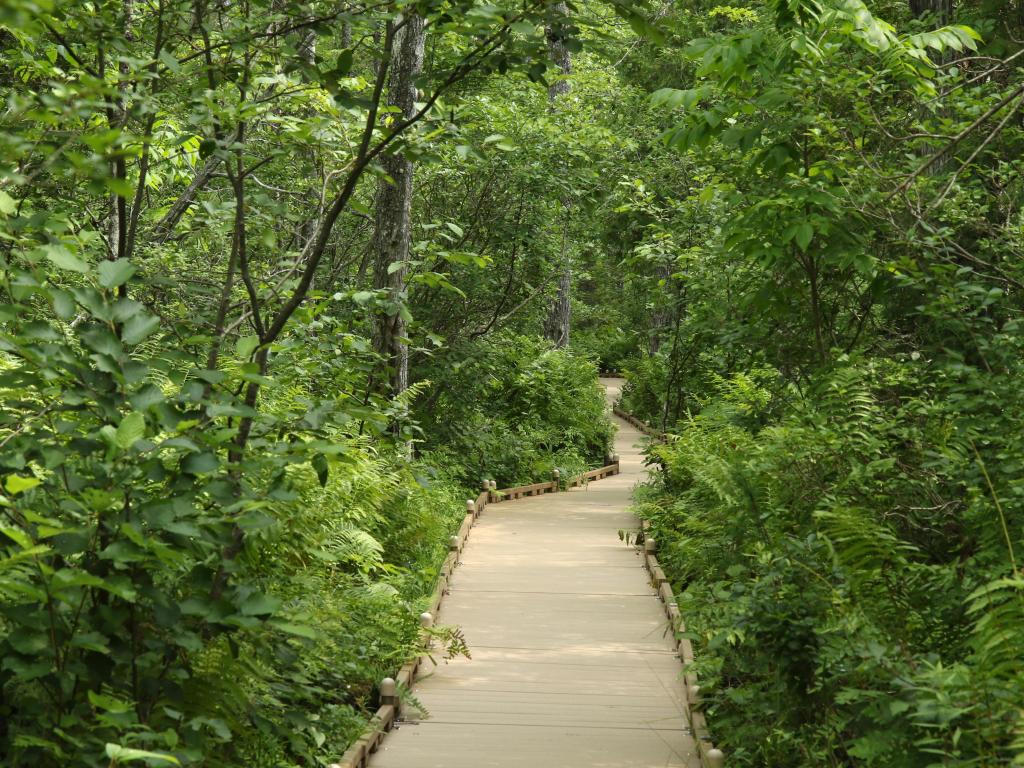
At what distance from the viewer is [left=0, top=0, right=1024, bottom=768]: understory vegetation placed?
3541 mm

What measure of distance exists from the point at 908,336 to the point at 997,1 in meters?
2.73

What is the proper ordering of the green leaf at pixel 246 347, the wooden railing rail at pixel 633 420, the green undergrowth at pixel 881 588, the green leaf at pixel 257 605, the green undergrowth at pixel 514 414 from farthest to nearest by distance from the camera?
the wooden railing rail at pixel 633 420
the green undergrowth at pixel 514 414
the green leaf at pixel 246 347
the green undergrowth at pixel 881 588
the green leaf at pixel 257 605

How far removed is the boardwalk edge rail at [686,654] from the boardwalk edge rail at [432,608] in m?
1.70

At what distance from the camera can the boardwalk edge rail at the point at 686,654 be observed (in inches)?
228

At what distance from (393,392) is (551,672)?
4189 mm

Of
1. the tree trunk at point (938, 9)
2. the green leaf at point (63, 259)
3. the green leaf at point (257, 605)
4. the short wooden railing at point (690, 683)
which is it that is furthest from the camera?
the tree trunk at point (938, 9)

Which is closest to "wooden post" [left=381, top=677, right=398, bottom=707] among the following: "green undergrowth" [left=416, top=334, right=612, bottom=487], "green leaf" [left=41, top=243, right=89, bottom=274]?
"green leaf" [left=41, top=243, right=89, bottom=274]

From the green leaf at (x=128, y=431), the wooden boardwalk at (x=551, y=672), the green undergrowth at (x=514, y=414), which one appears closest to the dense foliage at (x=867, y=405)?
the wooden boardwalk at (x=551, y=672)

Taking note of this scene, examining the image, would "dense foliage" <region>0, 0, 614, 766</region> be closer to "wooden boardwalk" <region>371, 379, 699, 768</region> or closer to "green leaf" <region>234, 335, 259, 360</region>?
"green leaf" <region>234, 335, 259, 360</region>

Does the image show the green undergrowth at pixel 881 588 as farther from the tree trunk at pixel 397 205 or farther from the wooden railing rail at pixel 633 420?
the wooden railing rail at pixel 633 420

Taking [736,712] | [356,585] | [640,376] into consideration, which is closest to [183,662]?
[736,712]

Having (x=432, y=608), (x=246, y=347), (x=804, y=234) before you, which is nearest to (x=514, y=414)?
(x=432, y=608)

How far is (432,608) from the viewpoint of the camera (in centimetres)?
897

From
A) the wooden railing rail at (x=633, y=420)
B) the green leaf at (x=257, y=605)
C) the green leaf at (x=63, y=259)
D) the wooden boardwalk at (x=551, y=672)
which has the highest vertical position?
the green leaf at (x=63, y=259)
